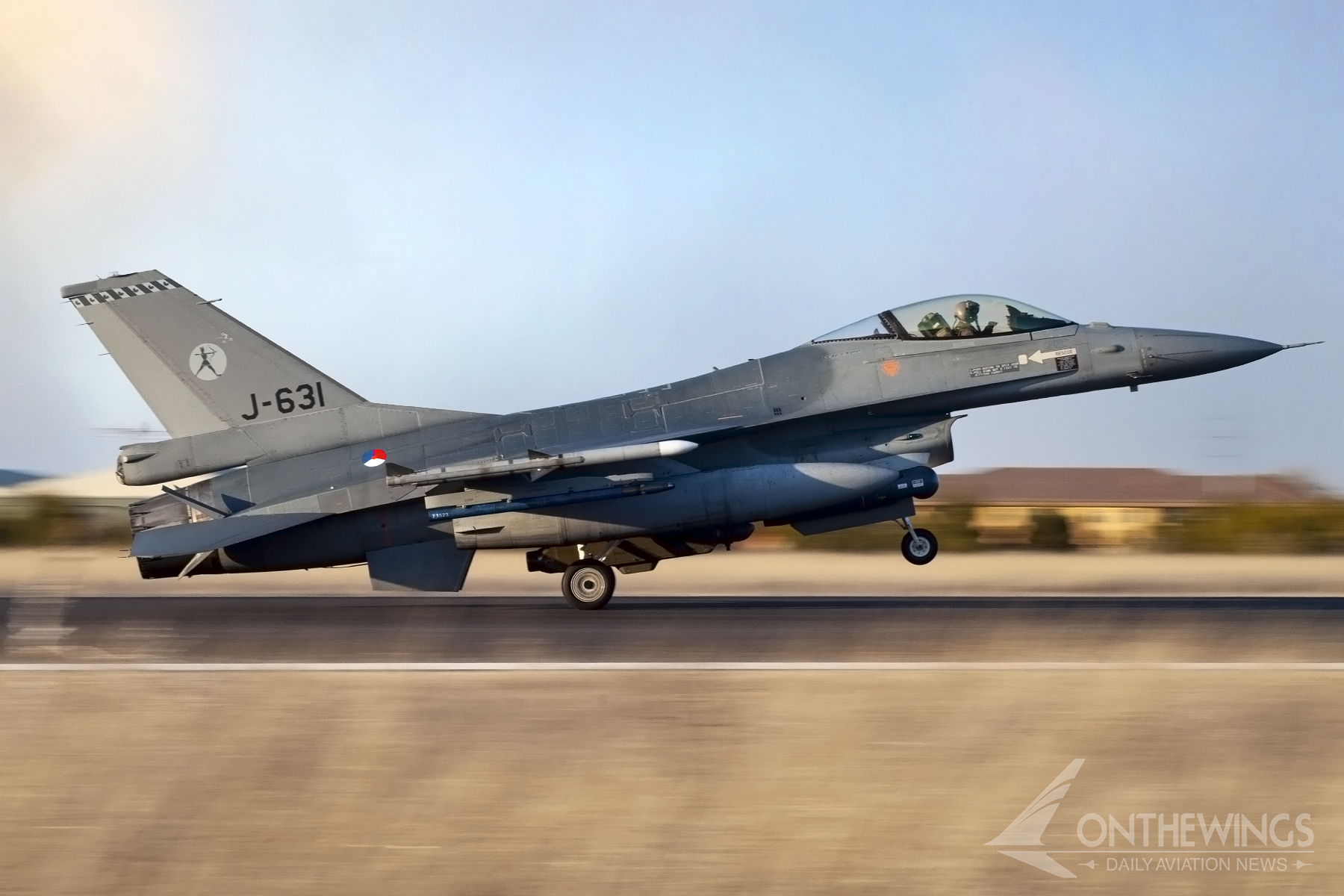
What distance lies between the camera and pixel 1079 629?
12.5 meters

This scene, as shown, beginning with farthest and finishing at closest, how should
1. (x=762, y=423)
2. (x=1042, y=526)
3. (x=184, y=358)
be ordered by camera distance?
(x=1042, y=526)
(x=184, y=358)
(x=762, y=423)

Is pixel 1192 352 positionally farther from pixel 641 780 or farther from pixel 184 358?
pixel 184 358

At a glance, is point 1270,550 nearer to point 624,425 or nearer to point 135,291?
point 624,425

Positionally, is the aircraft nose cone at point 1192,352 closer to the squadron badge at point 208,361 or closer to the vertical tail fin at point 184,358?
the vertical tail fin at point 184,358

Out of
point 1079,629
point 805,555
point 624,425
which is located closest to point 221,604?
point 624,425

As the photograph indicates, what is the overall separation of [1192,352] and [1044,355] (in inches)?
71.2

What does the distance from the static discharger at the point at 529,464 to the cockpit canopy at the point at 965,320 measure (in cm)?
312

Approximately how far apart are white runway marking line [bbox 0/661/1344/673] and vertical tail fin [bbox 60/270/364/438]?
14.9 feet

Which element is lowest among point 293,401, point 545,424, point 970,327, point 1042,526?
point 1042,526

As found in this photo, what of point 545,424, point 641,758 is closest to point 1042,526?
point 545,424

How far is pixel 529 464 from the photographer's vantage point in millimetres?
13891

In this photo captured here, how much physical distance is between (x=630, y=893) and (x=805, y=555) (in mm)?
20527

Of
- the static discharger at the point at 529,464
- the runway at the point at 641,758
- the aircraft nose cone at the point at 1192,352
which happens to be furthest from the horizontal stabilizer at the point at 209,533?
the aircraft nose cone at the point at 1192,352

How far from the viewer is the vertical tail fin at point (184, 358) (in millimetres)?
15133
